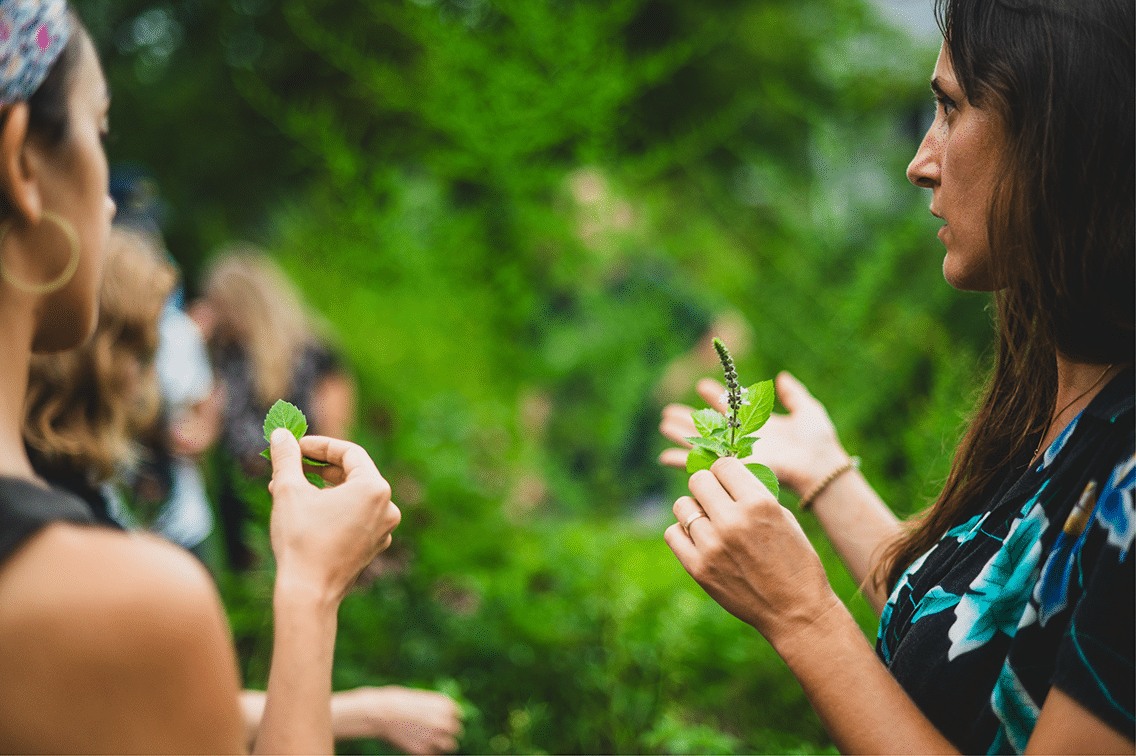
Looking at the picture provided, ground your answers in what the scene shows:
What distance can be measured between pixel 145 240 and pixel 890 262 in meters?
3.08

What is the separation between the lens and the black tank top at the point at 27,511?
2.68 ft

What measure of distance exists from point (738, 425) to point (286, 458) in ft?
2.32

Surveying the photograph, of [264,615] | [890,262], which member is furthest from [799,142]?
[264,615]

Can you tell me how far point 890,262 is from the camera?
3.34 metres

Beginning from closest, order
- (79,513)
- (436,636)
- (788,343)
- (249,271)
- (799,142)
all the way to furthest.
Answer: (79,513) < (436,636) < (788,343) < (249,271) < (799,142)

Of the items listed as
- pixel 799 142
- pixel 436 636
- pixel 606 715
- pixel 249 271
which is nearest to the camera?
pixel 606 715

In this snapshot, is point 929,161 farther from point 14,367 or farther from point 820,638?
point 14,367

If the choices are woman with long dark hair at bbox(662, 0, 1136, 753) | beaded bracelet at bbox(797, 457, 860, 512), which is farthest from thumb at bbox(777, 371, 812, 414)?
woman with long dark hair at bbox(662, 0, 1136, 753)

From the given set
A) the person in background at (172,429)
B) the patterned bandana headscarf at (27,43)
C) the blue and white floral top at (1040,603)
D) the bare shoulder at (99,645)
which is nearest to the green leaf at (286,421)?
the bare shoulder at (99,645)

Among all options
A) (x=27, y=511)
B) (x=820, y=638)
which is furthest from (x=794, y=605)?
(x=27, y=511)

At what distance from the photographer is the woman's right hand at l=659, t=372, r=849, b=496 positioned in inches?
66.3

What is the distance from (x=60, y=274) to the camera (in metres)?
1.05

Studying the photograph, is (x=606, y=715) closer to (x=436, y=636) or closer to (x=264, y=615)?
(x=436, y=636)

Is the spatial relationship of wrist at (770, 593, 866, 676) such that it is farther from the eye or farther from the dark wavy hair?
the eye
